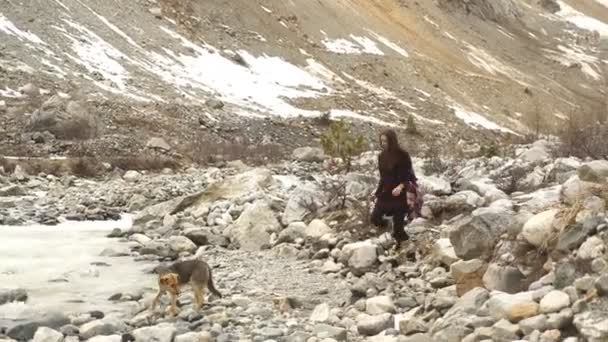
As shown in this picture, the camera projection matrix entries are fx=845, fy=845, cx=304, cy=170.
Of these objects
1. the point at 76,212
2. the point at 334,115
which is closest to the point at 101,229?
the point at 76,212

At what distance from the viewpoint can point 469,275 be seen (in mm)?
6961

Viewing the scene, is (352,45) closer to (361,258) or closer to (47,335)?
(361,258)

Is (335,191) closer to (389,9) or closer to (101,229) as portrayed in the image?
(101,229)

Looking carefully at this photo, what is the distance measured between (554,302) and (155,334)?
2923 millimetres

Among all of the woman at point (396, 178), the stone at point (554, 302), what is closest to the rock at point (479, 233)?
the woman at point (396, 178)

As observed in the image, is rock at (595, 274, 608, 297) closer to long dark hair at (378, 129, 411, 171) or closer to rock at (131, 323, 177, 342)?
rock at (131, 323, 177, 342)

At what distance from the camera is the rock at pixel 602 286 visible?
5.16m

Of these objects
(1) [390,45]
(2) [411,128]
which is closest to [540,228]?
(2) [411,128]

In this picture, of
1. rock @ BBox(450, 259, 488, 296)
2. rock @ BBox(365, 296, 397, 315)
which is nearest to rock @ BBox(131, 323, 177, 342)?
rock @ BBox(365, 296, 397, 315)

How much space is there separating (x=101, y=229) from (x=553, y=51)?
186ft

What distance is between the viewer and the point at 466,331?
564 cm

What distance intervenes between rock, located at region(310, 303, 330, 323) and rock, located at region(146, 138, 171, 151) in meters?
16.0

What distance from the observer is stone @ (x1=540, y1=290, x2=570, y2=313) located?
5348mm

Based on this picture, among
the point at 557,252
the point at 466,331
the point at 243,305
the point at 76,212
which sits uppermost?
the point at 557,252
